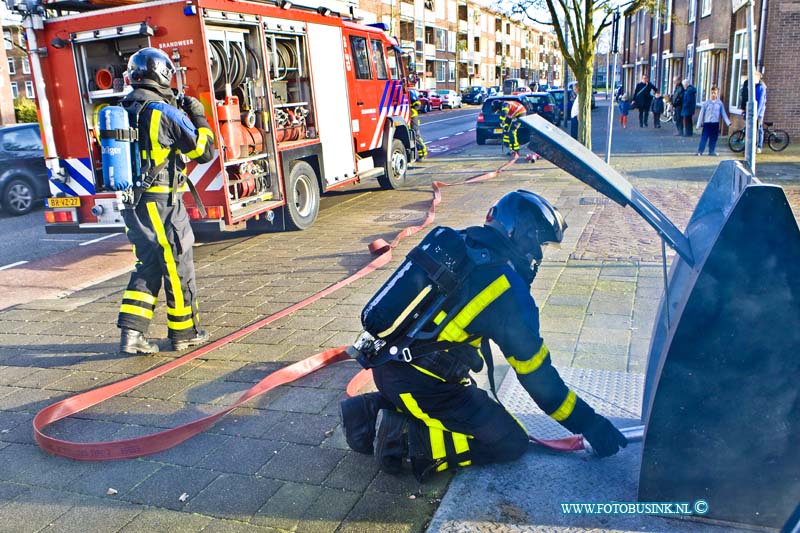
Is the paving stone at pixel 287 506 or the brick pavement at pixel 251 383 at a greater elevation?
the paving stone at pixel 287 506

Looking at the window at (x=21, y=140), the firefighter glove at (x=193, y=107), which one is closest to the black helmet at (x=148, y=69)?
the firefighter glove at (x=193, y=107)

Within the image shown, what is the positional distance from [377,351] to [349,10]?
9617mm

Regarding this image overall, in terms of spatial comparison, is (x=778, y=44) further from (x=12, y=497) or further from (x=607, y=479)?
(x=12, y=497)

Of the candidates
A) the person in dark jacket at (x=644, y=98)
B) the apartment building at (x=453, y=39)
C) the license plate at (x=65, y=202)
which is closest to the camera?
the license plate at (x=65, y=202)

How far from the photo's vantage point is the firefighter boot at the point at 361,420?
10.7 ft

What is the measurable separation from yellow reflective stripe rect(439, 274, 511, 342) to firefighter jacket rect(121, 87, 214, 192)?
9.89 ft

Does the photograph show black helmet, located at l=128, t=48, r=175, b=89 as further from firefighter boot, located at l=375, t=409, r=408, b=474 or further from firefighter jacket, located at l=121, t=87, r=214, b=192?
firefighter boot, located at l=375, t=409, r=408, b=474

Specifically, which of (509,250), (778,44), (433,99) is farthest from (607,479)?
(433,99)

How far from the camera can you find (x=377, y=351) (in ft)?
9.78

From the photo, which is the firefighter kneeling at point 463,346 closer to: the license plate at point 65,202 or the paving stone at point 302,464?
the paving stone at point 302,464

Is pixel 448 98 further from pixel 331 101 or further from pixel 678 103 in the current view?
pixel 331 101

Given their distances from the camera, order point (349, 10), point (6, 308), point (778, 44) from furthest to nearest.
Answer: point (778, 44) → point (349, 10) → point (6, 308)

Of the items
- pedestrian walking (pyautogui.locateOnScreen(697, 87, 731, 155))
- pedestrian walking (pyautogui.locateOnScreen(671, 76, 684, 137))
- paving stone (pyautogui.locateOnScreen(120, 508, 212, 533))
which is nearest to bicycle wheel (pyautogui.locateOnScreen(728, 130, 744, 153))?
pedestrian walking (pyautogui.locateOnScreen(697, 87, 731, 155))

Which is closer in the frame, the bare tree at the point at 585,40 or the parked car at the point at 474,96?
the bare tree at the point at 585,40
